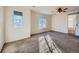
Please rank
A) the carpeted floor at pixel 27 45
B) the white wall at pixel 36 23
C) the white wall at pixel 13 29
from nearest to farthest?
the carpeted floor at pixel 27 45
the white wall at pixel 13 29
the white wall at pixel 36 23

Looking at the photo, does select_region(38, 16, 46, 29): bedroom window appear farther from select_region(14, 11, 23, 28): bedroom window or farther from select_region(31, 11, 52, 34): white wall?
select_region(14, 11, 23, 28): bedroom window

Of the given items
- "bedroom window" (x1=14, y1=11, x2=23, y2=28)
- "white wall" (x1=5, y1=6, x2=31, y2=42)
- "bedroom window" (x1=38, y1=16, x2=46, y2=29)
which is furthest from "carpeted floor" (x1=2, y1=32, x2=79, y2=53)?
"bedroom window" (x1=14, y1=11, x2=23, y2=28)

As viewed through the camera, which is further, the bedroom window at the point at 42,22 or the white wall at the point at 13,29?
the bedroom window at the point at 42,22

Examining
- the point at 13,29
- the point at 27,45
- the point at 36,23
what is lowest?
the point at 27,45

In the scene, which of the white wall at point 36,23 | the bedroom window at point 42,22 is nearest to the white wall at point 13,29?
the white wall at point 36,23

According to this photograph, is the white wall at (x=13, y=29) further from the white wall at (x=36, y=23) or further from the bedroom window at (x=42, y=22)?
the bedroom window at (x=42, y=22)

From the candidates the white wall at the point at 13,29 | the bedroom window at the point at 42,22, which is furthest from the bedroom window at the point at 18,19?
the bedroom window at the point at 42,22

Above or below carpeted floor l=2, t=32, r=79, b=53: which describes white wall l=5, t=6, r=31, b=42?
above

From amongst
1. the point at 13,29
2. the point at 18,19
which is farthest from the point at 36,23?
the point at 13,29

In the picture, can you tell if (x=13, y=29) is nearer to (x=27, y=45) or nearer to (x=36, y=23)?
(x=27, y=45)

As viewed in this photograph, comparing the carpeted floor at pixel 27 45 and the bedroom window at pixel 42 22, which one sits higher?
the bedroom window at pixel 42 22

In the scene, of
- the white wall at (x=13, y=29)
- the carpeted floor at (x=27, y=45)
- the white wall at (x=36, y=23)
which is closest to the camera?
the carpeted floor at (x=27, y=45)

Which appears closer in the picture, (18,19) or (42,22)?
(18,19)

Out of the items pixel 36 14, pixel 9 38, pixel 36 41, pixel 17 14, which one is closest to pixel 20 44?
pixel 9 38
